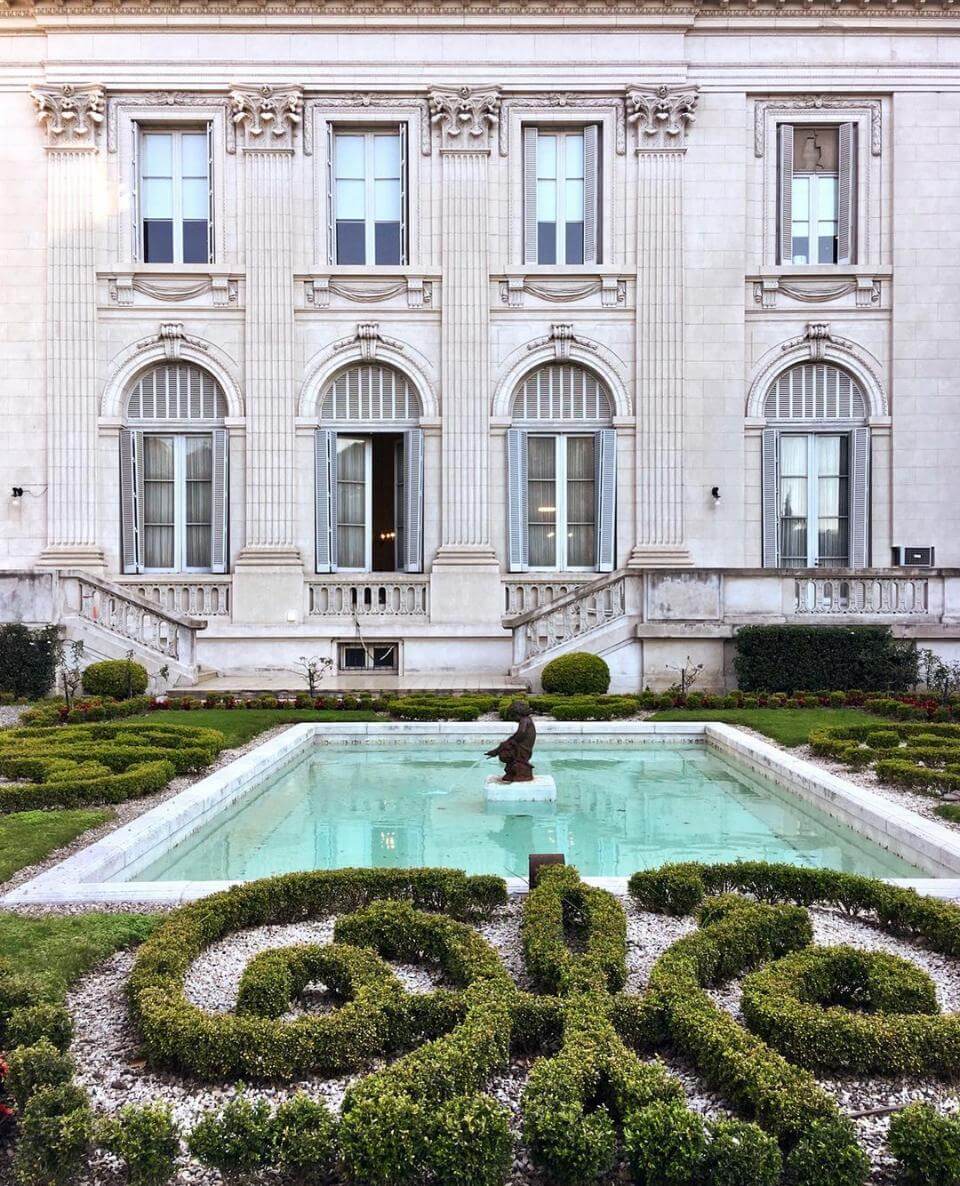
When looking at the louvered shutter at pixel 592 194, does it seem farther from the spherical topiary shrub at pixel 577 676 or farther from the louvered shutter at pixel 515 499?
the spherical topiary shrub at pixel 577 676

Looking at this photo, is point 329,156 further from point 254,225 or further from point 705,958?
point 705,958

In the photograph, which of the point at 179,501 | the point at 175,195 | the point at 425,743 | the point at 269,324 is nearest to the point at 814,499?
the point at 269,324

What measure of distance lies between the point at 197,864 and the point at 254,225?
16.7 metres

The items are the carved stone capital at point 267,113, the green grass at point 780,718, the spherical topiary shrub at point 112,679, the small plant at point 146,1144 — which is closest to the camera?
the small plant at point 146,1144

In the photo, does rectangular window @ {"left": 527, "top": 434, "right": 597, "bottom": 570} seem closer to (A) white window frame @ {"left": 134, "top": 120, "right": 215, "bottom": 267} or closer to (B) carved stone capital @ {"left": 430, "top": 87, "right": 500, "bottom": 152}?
(B) carved stone capital @ {"left": 430, "top": 87, "right": 500, "bottom": 152}

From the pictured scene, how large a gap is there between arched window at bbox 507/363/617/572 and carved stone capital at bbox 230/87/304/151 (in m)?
7.12

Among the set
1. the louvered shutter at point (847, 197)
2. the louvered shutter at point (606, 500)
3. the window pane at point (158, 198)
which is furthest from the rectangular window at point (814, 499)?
the window pane at point (158, 198)

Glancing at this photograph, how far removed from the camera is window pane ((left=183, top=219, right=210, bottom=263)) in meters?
21.4

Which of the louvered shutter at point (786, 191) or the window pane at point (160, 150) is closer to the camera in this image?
the louvered shutter at point (786, 191)

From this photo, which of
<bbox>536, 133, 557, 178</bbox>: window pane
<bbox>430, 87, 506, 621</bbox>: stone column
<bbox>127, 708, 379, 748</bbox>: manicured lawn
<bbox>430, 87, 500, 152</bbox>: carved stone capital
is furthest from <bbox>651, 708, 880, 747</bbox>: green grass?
<bbox>430, 87, 500, 152</bbox>: carved stone capital

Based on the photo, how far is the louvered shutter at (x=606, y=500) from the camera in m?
21.2

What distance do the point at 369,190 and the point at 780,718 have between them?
47.4 feet

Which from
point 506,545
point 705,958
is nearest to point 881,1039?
point 705,958

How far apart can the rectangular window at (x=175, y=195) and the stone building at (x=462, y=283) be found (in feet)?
0.25
